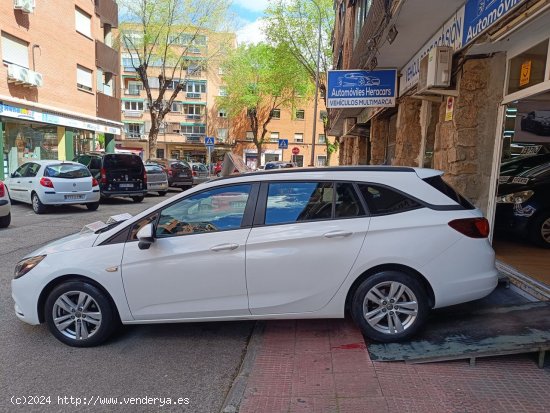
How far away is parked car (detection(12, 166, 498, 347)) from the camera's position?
11.5ft

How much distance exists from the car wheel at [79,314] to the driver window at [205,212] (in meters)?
0.82

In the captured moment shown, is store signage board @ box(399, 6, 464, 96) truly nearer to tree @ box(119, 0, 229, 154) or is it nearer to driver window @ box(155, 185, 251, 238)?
driver window @ box(155, 185, 251, 238)

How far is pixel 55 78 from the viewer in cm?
1994

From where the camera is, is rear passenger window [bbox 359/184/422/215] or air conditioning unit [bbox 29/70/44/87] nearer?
rear passenger window [bbox 359/184/422/215]

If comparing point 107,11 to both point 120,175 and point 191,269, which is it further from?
point 191,269

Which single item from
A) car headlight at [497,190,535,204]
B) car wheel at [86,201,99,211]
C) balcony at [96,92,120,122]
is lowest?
car wheel at [86,201,99,211]

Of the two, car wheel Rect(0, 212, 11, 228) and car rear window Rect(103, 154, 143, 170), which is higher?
car rear window Rect(103, 154, 143, 170)

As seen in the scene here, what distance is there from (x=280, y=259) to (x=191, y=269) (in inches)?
30.6

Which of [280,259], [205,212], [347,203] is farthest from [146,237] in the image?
[347,203]

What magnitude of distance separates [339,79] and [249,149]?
142 ft

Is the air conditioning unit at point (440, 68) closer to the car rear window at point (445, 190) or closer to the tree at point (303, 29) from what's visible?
the car rear window at point (445, 190)

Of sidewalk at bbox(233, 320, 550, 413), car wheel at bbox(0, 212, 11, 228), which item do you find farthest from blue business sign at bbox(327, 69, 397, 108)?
car wheel at bbox(0, 212, 11, 228)

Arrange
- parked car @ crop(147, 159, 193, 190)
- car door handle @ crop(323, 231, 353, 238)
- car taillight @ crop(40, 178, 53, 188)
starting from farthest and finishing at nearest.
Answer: parked car @ crop(147, 159, 193, 190)
car taillight @ crop(40, 178, 53, 188)
car door handle @ crop(323, 231, 353, 238)

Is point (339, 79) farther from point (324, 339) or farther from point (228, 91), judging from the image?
point (228, 91)
